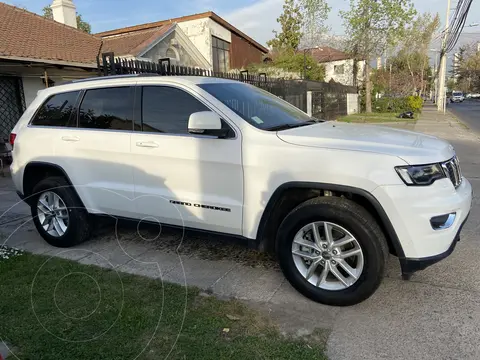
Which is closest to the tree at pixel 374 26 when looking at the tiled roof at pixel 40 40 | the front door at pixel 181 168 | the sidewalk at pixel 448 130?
the sidewalk at pixel 448 130

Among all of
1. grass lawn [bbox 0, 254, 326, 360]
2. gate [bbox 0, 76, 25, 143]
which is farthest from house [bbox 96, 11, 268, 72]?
grass lawn [bbox 0, 254, 326, 360]

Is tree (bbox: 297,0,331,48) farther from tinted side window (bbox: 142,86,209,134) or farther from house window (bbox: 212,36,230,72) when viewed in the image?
tinted side window (bbox: 142,86,209,134)

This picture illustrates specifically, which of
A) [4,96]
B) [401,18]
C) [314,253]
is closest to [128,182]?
[314,253]

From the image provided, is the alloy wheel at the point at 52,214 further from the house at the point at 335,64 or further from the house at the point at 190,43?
the house at the point at 335,64

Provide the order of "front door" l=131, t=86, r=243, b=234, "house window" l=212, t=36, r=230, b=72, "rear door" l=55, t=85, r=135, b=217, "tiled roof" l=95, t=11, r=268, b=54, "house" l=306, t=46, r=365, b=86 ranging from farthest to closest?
"house" l=306, t=46, r=365, b=86 → "house window" l=212, t=36, r=230, b=72 → "tiled roof" l=95, t=11, r=268, b=54 → "rear door" l=55, t=85, r=135, b=217 → "front door" l=131, t=86, r=243, b=234

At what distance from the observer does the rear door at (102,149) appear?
12.8 feet

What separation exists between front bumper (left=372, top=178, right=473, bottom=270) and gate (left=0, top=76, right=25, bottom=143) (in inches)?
453

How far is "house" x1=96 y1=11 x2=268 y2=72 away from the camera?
17.6 meters

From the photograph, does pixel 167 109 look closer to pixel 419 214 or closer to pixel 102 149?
pixel 102 149

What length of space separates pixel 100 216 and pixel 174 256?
0.95m

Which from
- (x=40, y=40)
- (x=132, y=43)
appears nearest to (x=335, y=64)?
(x=132, y=43)

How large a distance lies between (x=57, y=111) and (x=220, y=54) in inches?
936

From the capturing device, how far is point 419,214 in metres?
2.71

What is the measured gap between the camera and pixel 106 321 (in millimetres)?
2922
